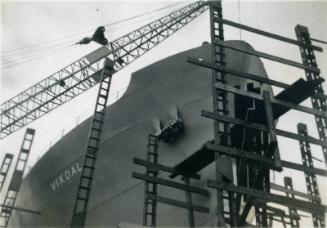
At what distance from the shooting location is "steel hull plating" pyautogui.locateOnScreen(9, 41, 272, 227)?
1373cm

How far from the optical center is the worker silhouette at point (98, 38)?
78.3 feet

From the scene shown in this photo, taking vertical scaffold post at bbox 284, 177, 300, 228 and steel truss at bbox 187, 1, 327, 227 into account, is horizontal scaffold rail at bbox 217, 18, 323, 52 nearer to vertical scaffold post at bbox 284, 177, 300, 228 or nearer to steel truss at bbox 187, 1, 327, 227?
steel truss at bbox 187, 1, 327, 227

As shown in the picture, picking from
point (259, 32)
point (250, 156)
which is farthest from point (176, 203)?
point (259, 32)

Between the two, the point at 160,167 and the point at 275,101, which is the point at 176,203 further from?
the point at 275,101

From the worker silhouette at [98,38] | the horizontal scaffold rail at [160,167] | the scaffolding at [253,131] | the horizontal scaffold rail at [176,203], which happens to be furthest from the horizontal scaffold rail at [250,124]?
the worker silhouette at [98,38]

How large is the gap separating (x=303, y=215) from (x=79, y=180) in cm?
842

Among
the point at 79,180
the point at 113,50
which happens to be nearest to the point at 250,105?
the point at 79,180

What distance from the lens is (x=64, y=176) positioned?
17578mm

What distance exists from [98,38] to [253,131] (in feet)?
53.1

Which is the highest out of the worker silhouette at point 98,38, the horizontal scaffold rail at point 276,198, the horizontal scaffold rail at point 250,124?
the worker silhouette at point 98,38

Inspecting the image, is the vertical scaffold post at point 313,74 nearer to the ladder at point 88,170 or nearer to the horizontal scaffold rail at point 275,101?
the horizontal scaffold rail at point 275,101

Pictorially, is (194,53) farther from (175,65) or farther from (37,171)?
(37,171)

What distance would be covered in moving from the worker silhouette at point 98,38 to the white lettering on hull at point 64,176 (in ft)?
30.2

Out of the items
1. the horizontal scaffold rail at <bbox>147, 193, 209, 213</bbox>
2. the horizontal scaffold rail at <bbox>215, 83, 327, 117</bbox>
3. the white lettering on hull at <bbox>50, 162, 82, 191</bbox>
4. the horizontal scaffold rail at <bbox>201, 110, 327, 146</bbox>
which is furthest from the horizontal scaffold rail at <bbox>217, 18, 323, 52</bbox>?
the white lettering on hull at <bbox>50, 162, 82, 191</bbox>
